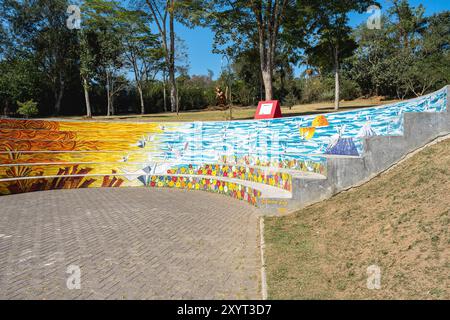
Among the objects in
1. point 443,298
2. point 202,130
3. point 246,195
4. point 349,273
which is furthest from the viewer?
point 202,130

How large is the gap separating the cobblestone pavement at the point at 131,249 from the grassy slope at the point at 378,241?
0.76 m

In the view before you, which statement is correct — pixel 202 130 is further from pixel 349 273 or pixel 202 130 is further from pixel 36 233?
pixel 349 273

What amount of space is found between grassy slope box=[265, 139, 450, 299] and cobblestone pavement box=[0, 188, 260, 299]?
756mm

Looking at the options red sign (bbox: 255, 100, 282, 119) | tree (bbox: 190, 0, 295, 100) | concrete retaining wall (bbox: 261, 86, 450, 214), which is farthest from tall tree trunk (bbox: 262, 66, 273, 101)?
concrete retaining wall (bbox: 261, 86, 450, 214)

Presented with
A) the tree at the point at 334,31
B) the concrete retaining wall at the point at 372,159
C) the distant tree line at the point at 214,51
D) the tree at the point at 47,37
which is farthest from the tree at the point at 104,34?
the concrete retaining wall at the point at 372,159

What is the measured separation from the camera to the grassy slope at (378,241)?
147 inches

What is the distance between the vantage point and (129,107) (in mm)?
46750

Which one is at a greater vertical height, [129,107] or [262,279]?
[129,107]

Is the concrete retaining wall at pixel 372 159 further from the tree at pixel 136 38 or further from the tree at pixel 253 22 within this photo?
the tree at pixel 136 38

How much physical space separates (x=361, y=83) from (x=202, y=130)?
3588 cm

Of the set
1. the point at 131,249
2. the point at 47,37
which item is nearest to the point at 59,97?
the point at 47,37

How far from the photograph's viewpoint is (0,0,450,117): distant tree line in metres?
24.8

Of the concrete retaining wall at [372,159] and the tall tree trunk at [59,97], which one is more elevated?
the tall tree trunk at [59,97]
